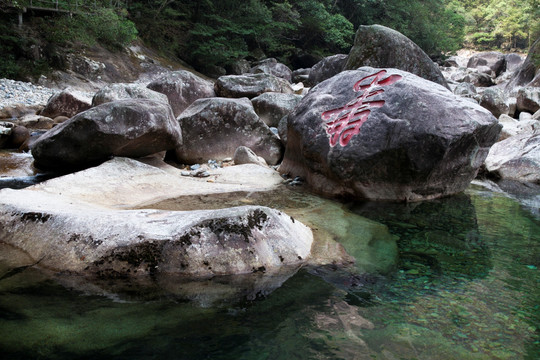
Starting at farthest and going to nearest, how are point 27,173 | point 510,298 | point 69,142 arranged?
point 27,173
point 69,142
point 510,298

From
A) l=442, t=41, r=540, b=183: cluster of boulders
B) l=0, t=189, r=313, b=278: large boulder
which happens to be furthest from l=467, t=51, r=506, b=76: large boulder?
l=0, t=189, r=313, b=278: large boulder

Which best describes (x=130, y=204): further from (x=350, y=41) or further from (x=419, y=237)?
(x=350, y=41)

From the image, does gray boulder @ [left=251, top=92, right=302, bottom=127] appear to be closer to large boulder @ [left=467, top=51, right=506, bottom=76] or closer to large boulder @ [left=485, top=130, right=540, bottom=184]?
large boulder @ [left=485, top=130, right=540, bottom=184]

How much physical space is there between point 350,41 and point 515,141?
21.7m

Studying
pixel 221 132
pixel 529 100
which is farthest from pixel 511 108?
pixel 221 132

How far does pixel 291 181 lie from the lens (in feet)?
19.9

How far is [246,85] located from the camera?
11281 millimetres

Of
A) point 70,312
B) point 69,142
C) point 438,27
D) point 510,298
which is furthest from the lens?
point 438,27

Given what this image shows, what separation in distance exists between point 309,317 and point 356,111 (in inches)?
146

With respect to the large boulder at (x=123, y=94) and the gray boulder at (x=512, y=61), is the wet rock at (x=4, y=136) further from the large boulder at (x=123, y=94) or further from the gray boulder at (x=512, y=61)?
the gray boulder at (x=512, y=61)

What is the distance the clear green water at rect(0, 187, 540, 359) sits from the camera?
1.93m

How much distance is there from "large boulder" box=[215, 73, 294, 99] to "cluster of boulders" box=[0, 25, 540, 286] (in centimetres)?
19

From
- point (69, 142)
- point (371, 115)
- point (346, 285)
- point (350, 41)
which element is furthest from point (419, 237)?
point (350, 41)

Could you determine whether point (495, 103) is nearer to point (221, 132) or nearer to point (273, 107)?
point (273, 107)
